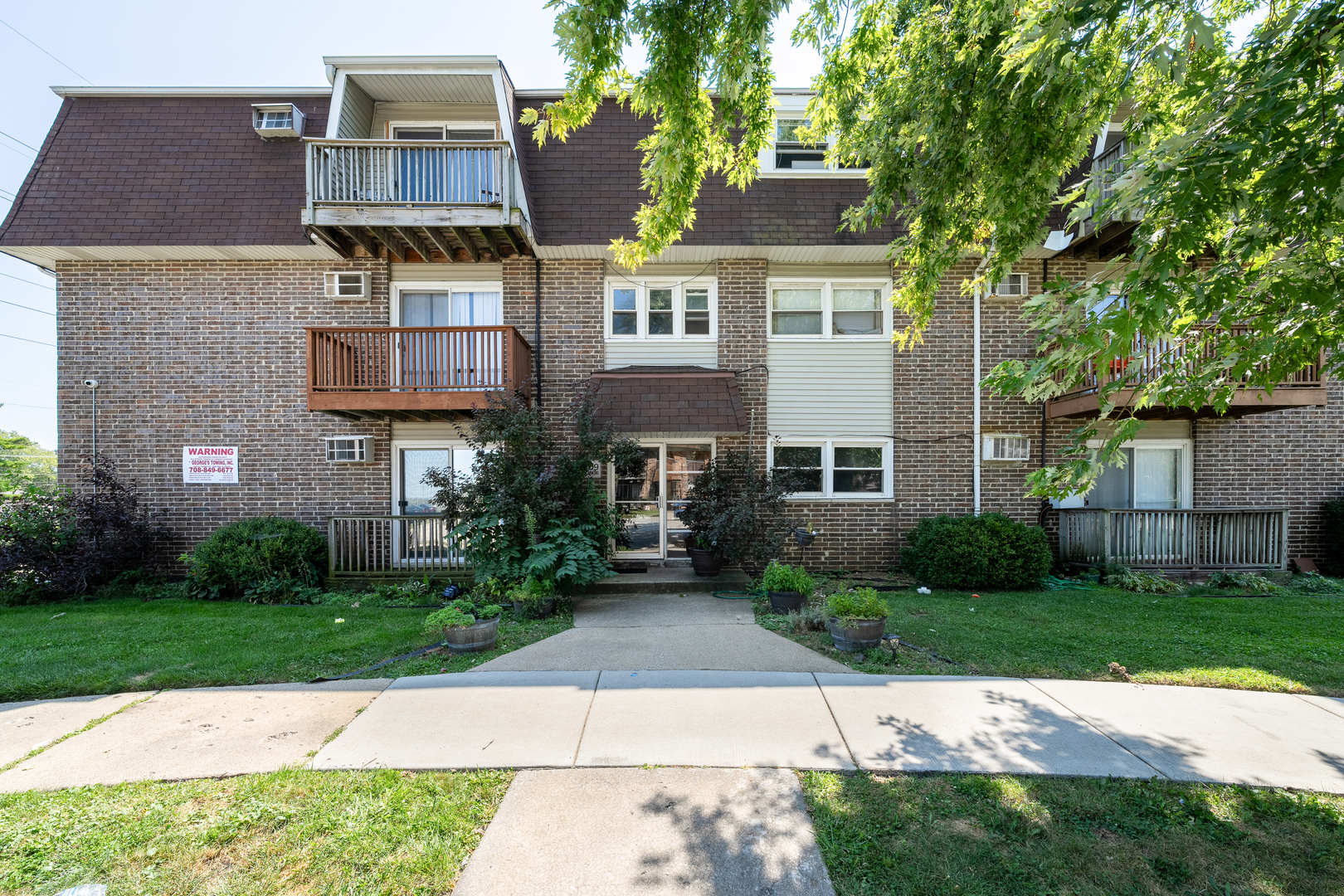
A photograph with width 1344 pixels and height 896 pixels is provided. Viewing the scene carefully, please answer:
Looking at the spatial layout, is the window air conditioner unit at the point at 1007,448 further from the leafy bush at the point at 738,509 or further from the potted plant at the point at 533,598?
the potted plant at the point at 533,598

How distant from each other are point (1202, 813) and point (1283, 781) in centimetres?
82

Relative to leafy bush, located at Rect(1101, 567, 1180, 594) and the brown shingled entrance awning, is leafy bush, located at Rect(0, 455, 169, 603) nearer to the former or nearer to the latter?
the brown shingled entrance awning

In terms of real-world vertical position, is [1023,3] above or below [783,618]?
above

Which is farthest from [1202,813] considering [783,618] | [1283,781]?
[783,618]

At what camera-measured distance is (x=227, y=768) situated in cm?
347

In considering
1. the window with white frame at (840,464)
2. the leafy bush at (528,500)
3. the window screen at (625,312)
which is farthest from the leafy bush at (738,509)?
the window screen at (625,312)

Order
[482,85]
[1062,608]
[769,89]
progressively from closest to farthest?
[769,89] → [1062,608] → [482,85]

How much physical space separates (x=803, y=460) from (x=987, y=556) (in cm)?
317

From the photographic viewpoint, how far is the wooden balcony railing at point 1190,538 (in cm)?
916

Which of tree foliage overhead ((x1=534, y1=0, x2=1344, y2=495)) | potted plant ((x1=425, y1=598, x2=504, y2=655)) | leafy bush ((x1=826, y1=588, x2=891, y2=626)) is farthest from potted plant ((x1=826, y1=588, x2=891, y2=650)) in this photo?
potted plant ((x1=425, y1=598, x2=504, y2=655))

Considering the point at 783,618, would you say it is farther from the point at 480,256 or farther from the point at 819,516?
the point at 480,256

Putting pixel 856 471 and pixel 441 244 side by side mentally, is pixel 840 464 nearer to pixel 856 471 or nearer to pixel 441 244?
pixel 856 471

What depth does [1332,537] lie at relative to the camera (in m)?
9.52

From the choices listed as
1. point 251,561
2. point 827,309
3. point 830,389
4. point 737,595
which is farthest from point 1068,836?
point 251,561
